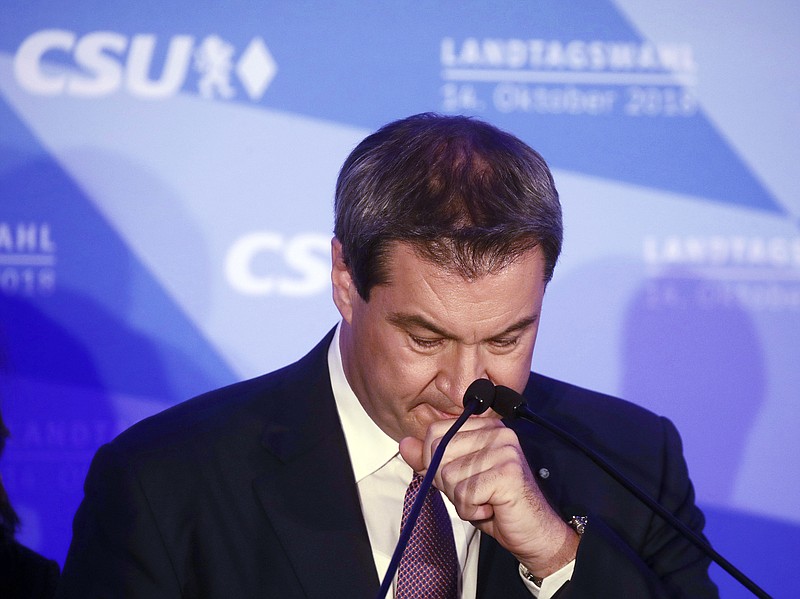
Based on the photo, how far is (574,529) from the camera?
6.86ft

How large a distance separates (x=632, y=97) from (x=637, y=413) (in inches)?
44.1

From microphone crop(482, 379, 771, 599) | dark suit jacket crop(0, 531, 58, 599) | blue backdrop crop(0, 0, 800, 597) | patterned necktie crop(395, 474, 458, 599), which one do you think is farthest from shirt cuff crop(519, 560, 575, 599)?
dark suit jacket crop(0, 531, 58, 599)

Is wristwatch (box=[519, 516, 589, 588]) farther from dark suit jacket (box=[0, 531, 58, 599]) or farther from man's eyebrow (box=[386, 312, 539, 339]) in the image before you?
dark suit jacket (box=[0, 531, 58, 599])

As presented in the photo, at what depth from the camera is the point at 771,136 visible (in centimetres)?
331

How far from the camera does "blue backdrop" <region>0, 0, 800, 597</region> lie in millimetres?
3184

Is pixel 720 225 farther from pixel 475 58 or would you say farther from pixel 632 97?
pixel 475 58

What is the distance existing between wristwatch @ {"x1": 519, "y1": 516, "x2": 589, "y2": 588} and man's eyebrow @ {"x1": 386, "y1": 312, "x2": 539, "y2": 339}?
0.40 metres

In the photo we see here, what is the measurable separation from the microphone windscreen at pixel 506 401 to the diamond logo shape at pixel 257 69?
1672 millimetres

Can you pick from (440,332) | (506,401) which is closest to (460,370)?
(440,332)

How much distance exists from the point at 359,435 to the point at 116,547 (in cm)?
54

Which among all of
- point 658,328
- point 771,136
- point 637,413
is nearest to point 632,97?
point 771,136

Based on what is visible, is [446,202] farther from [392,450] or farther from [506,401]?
[392,450]

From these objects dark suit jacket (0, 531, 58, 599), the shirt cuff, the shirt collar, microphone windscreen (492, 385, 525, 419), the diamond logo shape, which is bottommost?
dark suit jacket (0, 531, 58, 599)

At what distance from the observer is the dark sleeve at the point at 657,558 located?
6.55ft
